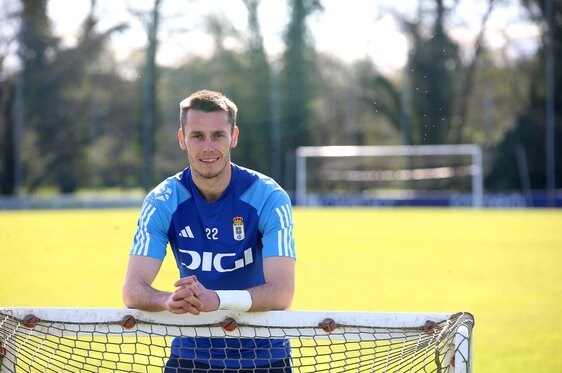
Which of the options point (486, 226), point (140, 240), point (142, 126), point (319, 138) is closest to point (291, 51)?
point (319, 138)

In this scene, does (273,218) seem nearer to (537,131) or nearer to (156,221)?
(156,221)

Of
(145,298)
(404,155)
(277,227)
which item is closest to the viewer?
(145,298)

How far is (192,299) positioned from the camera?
360cm

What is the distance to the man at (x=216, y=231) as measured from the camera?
4164 millimetres

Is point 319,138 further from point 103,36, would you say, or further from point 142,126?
point 103,36

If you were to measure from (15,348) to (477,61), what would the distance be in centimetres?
4409

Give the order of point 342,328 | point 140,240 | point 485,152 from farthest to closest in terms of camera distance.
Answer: point 485,152
point 140,240
point 342,328

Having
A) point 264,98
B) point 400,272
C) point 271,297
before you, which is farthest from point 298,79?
point 271,297

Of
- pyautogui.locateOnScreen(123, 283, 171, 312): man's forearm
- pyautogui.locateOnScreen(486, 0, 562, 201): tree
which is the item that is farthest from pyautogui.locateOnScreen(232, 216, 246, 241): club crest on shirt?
pyautogui.locateOnScreen(486, 0, 562, 201): tree

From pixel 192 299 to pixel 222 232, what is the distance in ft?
2.45

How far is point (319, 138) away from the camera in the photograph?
45688 millimetres

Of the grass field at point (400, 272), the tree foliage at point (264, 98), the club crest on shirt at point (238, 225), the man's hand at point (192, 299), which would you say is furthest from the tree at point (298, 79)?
the man's hand at point (192, 299)

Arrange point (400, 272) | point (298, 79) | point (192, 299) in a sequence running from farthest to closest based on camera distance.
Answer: point (298, 79)
point (400, 272)
point (192, 299)

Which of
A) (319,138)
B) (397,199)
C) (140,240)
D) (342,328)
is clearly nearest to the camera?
(342,328)
